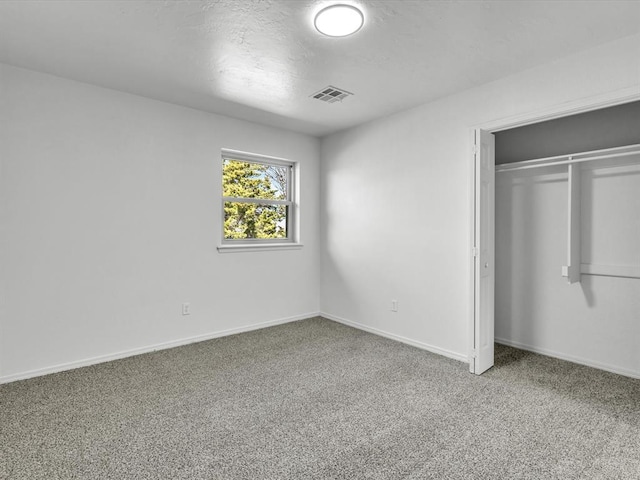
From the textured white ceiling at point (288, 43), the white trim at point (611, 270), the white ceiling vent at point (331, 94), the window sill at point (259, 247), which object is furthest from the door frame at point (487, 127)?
the window sill at point (259, 247)

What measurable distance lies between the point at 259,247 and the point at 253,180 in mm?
830

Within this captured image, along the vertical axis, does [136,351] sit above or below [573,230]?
below

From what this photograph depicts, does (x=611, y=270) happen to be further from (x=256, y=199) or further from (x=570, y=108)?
(x=256, y=199)

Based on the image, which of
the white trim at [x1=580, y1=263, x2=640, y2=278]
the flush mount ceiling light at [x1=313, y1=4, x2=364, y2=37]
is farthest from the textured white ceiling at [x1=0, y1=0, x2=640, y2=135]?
the white trim at [x1=580, y1=263, x2=640, y2=278]

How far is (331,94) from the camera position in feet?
10.8

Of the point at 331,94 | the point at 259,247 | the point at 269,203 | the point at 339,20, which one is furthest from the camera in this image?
the point at 269,203

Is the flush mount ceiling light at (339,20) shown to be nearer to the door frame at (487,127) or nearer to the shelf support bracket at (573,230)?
the door frame at (487,127)

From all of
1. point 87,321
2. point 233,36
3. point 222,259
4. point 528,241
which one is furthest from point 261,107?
point 528,241

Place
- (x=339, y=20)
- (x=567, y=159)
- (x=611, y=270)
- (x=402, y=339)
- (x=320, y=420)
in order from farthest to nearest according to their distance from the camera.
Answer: (x=402, y=339) < (x=567, y=159) < (x=611, y=270) < (x=320, y=420) < (x=339, y=20)

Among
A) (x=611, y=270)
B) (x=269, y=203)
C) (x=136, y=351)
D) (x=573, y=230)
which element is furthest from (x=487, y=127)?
(x=136, y=351)

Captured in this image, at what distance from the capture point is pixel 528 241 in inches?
140

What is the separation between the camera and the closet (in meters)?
2.93

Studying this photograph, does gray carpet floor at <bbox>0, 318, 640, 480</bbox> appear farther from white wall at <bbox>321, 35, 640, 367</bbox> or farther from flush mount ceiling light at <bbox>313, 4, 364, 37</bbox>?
flush mount ceiling light at <bbox>313, 4, 364, 37</bbox>

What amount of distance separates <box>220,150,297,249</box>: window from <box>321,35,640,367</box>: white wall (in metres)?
0.54
